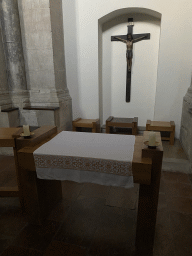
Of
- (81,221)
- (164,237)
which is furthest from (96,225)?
(164,237)

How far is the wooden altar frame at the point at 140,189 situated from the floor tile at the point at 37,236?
0.09 m

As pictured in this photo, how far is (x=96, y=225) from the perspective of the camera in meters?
2.21

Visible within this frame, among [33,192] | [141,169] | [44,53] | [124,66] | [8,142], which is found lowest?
[33,192]

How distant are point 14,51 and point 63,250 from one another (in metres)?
4.16

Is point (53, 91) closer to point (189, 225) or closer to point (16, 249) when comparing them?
point (16, 249)

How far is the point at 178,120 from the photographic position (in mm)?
4727

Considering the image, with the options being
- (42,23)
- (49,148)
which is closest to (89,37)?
(42,23)

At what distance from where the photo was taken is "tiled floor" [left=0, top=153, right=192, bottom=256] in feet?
6.28

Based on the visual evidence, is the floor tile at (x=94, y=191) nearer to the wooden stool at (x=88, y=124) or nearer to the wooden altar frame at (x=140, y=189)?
the wooden altar frame at (x=140, y=189)

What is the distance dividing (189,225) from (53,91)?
12.0 feet

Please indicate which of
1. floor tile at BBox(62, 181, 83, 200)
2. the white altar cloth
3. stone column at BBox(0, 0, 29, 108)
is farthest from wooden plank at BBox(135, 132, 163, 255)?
stone column at BBox(0, 0, 29, 108)

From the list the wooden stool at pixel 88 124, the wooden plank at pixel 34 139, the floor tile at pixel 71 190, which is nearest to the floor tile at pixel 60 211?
the floor tile at pixel 71 190

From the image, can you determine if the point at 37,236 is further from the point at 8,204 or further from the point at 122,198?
the point at 122,198

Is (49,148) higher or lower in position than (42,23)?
lower
